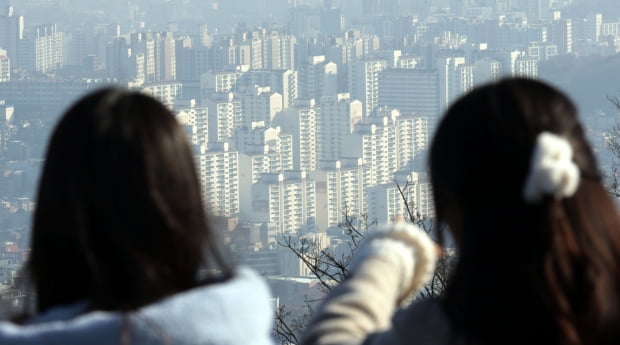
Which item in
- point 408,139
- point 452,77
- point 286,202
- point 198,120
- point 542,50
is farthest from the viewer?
point 542,50

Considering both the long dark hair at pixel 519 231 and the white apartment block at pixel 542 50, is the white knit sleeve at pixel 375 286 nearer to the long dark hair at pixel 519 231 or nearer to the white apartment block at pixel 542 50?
the long dark hair at pixel 519 231

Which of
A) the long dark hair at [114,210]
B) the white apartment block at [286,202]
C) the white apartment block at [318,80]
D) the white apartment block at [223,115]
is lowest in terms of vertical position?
the white apartment block at [286,202]

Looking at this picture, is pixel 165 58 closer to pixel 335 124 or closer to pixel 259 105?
pixel 259 105

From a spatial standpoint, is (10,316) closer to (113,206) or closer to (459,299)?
(113,206)

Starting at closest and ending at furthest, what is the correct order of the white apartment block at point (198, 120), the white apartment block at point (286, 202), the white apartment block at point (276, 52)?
1. the white apartment block at point (286, 202)
2. the white apartment block at point (198, 120)
3. the white apartment block at point (276, 52)

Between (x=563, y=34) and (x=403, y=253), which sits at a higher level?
(x=403, y=253)

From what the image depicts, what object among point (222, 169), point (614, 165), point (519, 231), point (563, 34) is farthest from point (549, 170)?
point (563, 34)

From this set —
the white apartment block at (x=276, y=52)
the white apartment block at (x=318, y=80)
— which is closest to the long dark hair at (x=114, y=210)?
the white apartment block at (x=318, y=80)
